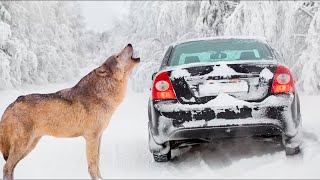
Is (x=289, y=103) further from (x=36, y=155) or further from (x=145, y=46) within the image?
(x=145, y=46)

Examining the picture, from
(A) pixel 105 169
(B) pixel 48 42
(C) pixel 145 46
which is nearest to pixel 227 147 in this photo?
(A) pixel 105 169

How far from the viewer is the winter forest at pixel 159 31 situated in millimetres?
11914

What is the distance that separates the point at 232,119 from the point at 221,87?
37 centimetres

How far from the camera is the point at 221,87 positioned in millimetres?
4879

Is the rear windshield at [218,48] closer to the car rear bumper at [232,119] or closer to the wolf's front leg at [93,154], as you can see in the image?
the car rear bumper at [232,119]

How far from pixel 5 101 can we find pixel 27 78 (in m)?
7.50

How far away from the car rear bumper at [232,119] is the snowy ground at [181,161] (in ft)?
1.29

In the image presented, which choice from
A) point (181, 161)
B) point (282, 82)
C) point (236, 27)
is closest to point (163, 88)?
point (181, 161)

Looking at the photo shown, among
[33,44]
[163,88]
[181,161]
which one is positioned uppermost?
[163,88]

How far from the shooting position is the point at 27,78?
63.4 ft

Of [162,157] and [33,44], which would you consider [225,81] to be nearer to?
[162,157]

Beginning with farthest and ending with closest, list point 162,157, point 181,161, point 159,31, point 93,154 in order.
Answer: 1. point 159,31
2. point 181,161
3. point 162,157
4. point 93,154

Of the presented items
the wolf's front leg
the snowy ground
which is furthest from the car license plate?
the wolf's front leg

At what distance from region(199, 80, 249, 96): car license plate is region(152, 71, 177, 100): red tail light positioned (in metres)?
0.35
